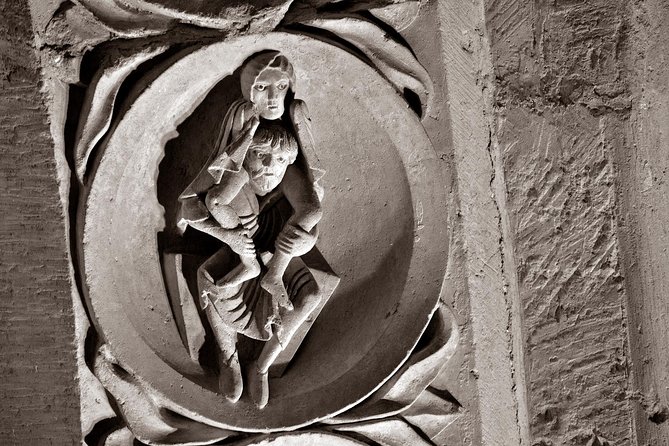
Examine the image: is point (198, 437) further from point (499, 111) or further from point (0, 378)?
point (499, 111)

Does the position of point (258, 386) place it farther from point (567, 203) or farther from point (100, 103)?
point (567, 203)

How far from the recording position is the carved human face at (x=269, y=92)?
11.5 ft

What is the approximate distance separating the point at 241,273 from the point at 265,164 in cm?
37

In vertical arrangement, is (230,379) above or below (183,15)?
below

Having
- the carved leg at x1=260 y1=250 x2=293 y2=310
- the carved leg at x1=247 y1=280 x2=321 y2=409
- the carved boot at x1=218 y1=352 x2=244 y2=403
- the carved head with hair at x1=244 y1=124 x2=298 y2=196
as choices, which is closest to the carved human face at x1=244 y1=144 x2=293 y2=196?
the carved head with hair at x1=244 y1=124 x2=298 y2=196

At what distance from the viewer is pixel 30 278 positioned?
360 cm

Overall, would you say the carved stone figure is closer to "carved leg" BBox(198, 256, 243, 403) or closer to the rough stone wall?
"carved leg" BBox(198, 256, 243, 403)

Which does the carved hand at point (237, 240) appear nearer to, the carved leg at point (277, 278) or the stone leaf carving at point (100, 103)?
the carved leg at point (277, 278)

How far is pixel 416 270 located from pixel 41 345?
4.26ft

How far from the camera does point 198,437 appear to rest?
12.0 feet

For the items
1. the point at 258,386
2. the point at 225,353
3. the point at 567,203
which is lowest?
the point at 258,386

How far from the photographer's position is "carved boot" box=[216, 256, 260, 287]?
11.8 ft

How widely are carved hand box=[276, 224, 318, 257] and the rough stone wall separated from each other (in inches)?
37.4

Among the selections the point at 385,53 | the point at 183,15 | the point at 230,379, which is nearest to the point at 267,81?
the point at 183,15
